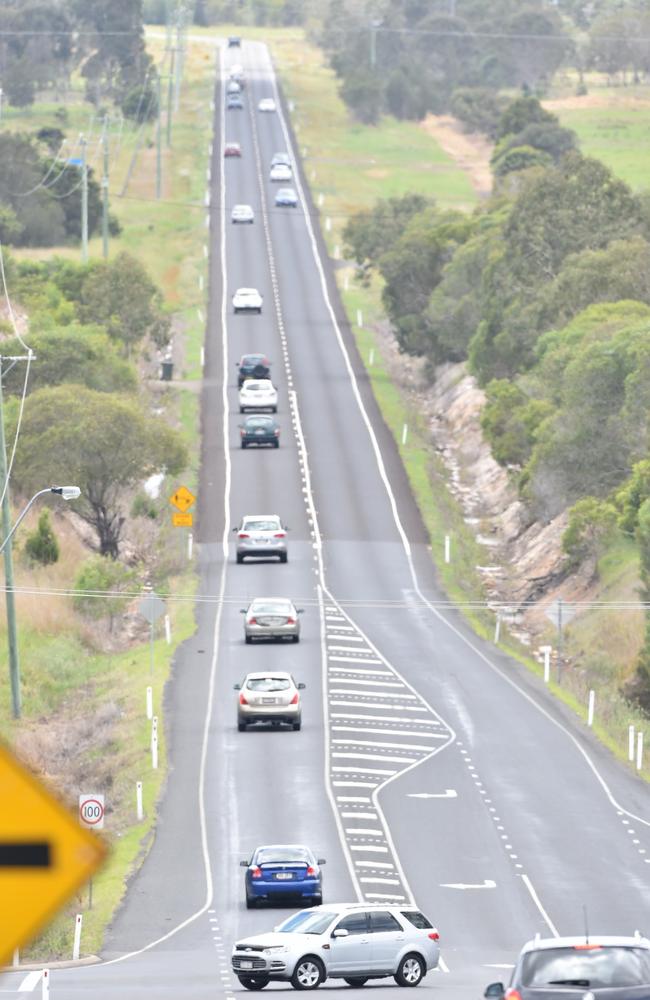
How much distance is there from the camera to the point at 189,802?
142ft

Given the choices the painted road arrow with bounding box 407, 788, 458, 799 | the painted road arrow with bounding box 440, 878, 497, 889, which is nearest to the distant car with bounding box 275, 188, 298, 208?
the painted road arrow with bounding box 407, 788, 458, 799

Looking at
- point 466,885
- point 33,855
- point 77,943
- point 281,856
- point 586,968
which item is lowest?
point 466,885

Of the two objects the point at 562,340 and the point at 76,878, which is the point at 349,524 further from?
the point at 76,878

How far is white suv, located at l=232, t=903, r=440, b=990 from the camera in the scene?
90.9 ft

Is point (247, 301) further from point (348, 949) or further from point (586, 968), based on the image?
point (586, 968)

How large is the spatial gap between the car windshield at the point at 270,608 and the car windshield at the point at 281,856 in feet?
76.9

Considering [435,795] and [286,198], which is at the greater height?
[435,795]

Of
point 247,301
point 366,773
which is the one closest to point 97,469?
point 366,773

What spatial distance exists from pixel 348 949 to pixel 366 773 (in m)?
17.5

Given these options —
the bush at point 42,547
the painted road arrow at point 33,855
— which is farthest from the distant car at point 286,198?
the painted road arrow at point 33,855

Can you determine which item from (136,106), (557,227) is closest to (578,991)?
(557,227)

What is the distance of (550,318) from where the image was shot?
3546 inches

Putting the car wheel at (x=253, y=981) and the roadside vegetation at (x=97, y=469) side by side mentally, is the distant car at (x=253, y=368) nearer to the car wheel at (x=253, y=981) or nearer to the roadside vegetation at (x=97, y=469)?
the roadside vegetation at (x=97, y=469)

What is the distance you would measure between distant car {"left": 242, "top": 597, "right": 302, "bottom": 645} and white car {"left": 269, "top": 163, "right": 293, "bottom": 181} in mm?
99131
